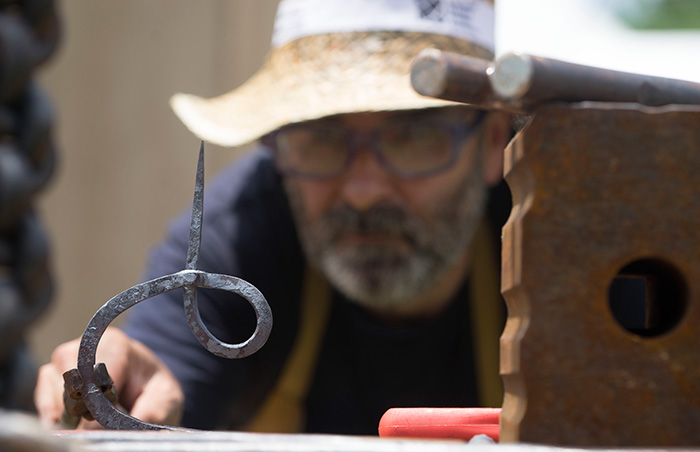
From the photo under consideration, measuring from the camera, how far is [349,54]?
1971 millimetres

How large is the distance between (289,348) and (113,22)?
6.10 feet

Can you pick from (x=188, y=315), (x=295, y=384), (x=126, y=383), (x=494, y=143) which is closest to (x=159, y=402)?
(x=126, y=383)

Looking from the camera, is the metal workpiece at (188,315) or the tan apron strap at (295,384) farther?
the tan apron strap at (295,384)

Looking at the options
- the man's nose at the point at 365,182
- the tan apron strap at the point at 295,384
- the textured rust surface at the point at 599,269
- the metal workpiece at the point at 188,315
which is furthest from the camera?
the tan apron strap at the point at 295,384

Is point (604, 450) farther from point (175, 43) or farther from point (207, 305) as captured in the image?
point (175, 43)

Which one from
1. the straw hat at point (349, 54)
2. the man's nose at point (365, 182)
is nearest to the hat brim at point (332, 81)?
the straw hat at point (349, 54)

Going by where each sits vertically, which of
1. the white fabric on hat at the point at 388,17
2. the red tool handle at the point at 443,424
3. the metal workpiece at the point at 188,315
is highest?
the white fabric on hat at the point at 388,17

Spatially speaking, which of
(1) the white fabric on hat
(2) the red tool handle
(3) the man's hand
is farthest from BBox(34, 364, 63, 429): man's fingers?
(1) the white fabric on hat

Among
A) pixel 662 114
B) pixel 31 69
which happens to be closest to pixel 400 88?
pixel 31 69

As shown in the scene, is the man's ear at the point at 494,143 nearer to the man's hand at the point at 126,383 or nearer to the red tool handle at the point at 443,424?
the man's hand at the point at 126,383

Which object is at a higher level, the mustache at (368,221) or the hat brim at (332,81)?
the hat brim at (332,81)

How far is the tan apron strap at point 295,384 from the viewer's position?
218 cm

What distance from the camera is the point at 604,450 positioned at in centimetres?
61

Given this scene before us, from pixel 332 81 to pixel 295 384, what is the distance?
0.83 meters
